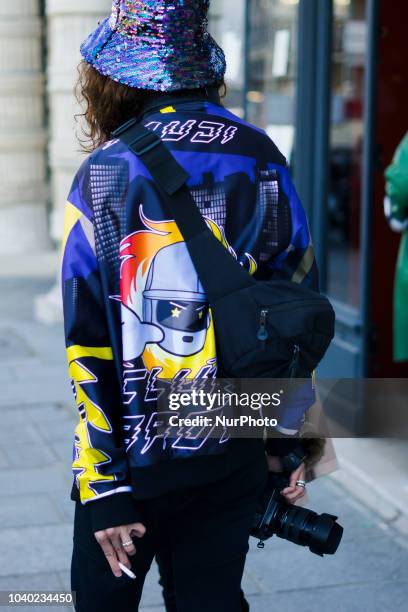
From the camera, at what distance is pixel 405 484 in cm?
428

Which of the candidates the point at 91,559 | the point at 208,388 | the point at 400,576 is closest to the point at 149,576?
the point at 400,576

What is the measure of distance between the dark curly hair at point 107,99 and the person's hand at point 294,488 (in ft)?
2.68

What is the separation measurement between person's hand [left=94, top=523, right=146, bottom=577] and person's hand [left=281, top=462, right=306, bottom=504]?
37cm

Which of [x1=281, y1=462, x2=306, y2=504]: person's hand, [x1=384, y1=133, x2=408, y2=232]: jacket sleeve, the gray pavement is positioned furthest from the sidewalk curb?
[x1=281, y1=462, x2=306, y2=504]: person's hand

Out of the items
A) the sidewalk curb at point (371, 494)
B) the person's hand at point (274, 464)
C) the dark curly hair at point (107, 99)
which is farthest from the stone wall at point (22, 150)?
the person's hand at point (274, 464)

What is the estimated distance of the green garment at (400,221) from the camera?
4.37 meters

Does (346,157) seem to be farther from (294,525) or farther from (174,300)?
(174,300)

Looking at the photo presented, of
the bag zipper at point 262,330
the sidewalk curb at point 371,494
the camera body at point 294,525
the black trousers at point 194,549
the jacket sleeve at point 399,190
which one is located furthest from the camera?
the jacket sleeve at point 399,190

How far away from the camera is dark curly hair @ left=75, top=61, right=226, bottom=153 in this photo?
1.96 m

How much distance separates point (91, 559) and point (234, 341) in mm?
534

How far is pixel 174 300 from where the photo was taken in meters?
1.84

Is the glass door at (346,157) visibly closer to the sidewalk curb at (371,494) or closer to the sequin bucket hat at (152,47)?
the sidewalk curb at (371,494)

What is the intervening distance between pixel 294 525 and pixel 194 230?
26.5 inches

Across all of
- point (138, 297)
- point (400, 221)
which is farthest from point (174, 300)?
point (400, 221)
